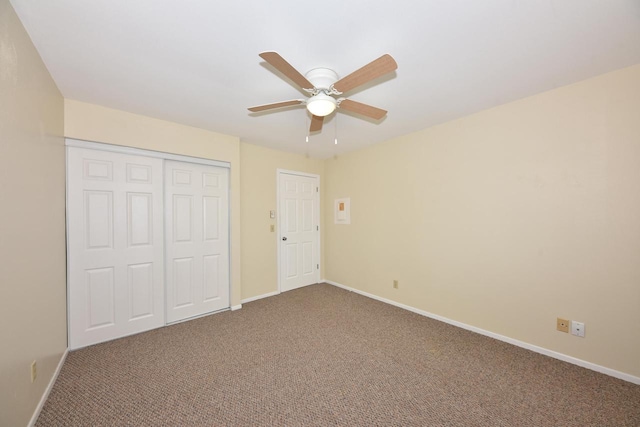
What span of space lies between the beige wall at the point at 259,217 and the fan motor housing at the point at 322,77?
82.1 inches

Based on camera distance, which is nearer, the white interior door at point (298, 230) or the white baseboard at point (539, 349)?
the white baseboard at point (539, 349)

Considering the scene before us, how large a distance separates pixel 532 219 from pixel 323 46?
2.39 meters

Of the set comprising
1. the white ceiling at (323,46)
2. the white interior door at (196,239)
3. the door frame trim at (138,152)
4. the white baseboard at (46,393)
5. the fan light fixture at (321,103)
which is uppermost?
the white ceiling at (323,46)

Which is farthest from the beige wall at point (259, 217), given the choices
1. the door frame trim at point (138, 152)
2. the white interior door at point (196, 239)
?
the door frame trim at point (138, 152)

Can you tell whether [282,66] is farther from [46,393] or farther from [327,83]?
[46,393]

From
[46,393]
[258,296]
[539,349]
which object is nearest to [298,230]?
[258,296]

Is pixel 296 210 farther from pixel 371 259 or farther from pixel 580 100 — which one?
pixel 580 100

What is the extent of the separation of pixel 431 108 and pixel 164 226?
3.28 meters

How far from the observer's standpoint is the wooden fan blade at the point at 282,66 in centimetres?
128

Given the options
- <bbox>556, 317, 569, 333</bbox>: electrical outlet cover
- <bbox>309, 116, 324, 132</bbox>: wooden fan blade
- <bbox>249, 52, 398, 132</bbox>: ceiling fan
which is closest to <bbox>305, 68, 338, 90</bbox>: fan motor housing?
<bbox>249, 52, 398, 132</bbox>: ceiling fan

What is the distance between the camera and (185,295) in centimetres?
300

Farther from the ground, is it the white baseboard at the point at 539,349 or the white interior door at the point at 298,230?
the white interior door at the point at 298,230

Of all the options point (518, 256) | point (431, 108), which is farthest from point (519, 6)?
point (518, 256)

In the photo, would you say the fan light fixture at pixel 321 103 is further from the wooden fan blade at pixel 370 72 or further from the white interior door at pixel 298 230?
the white interior door at pixel 298 230
